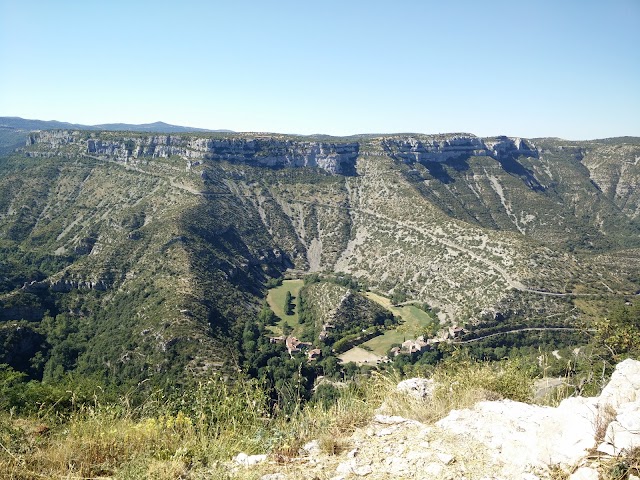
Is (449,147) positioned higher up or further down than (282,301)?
higher up

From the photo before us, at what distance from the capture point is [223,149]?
126188 millimetres

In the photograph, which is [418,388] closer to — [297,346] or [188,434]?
[188,434]

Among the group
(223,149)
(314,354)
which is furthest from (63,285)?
(223,149)

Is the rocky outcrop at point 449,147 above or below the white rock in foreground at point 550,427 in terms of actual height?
above

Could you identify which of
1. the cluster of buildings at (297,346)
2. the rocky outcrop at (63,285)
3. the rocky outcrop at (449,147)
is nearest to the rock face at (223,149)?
the rocky outcrop at (449,147)

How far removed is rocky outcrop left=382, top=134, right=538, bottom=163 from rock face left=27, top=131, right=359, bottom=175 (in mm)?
18363

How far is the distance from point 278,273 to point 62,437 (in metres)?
91.5

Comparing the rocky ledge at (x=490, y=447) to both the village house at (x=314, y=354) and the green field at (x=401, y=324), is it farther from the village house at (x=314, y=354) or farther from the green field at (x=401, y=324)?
the village house at (x=314, y=354)

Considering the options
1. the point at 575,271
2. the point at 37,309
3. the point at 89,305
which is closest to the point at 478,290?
the point at 575,271

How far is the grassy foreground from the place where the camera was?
4.57 m

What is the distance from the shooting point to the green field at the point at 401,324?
59631 millimetres

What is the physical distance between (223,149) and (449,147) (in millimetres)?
91651

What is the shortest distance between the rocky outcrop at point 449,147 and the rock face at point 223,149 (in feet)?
60.2

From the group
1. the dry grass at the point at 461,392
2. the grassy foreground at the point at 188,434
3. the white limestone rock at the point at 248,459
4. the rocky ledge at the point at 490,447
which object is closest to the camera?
the rocky ledge at the point at 490,447
